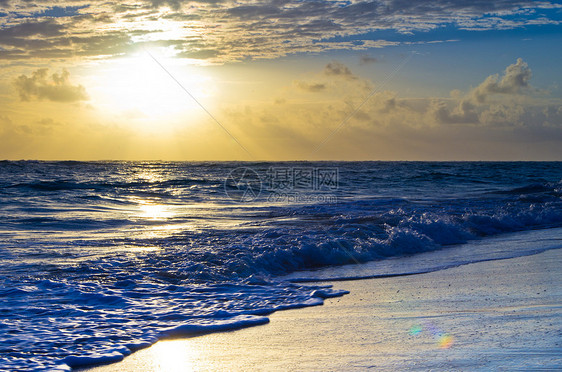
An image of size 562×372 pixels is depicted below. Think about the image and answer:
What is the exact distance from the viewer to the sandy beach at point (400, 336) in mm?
4070

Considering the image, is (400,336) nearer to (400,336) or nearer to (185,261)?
(400,336)

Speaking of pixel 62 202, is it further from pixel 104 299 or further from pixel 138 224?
pixel 104 299

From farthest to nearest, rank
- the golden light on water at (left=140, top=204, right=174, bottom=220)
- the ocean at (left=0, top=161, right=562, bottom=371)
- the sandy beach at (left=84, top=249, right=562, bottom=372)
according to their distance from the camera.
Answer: the golden light on water at (left=140, top=204, right=174, bottom=220)
the ocean at (left=0, top=161, right=562, bottom=371)
the sandy beach at (left=84, top=249, right=562, bottom=372)

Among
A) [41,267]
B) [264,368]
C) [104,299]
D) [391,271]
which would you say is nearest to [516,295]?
[391,271]

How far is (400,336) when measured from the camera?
4.71 metres

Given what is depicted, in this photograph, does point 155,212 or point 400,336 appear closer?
point 400,336

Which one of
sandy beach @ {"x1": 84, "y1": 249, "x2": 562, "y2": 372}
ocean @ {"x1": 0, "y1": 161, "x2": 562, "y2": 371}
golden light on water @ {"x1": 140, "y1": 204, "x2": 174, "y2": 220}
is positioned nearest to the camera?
sandy beach @ {"x1": 84, "y1": 249, "x2": 562, "y2": 372}

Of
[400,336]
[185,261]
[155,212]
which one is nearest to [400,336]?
[400,336]

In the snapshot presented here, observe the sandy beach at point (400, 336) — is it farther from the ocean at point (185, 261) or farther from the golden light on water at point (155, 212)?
the golden light on water at point (155, 212)

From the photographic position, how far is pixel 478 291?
6359 mm

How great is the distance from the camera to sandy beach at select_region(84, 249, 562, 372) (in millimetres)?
4070

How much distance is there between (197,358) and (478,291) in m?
3.71

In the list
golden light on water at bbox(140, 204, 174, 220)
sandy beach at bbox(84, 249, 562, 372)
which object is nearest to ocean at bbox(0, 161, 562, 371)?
golden light on water at bbox(140, 204, 174, 220)

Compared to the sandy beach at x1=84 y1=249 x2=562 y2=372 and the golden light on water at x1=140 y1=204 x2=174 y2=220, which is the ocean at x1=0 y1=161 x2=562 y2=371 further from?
the sandy beach at x1=84 y1=249 x2=562 y2=372
